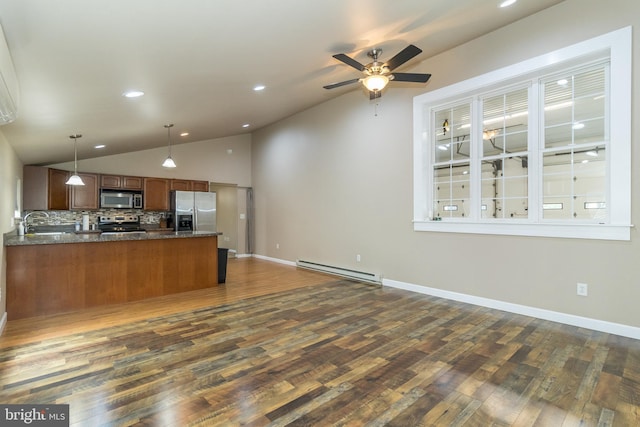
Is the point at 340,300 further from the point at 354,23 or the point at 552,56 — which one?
the point at 552,56

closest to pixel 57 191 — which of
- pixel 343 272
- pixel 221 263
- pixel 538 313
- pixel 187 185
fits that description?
pixel 187 185

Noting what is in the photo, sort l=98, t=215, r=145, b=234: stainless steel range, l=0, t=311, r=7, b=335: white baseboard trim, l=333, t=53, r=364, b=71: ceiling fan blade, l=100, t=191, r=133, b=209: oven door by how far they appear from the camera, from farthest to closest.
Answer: l=98, t=215, r=145, b=234: stainless steel range, l=100, t=191, r=133, b=209: oven door, l=0, t=311, r=7, b=335: white baseboard trim, l=333, t=53, r=364, b=71: ceiling fan blade

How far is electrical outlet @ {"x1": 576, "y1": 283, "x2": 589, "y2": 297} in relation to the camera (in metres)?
3.41

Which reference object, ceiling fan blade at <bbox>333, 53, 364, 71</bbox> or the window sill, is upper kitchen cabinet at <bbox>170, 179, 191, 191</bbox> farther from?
ceiling fan blade at <bbox>333, 53, 364, 71</bbox>

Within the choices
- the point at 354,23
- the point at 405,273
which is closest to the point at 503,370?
the point at 405,273

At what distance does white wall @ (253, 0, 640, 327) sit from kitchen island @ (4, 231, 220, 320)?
2516 millimetres

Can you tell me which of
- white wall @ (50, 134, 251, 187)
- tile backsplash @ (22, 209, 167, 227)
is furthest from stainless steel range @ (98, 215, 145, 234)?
white wall @ (50, 134, 251, 187)

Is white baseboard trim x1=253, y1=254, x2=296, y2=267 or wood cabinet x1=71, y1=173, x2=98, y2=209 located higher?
wood cabinet x1=71, y1=173, x2=98, y2=209

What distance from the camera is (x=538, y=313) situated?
3730 millimetres

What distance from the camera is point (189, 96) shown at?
12.9ft

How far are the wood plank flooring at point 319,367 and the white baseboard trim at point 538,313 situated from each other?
130mm

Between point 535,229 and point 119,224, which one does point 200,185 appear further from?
point 535,229

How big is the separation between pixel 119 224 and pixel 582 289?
26.9 ft

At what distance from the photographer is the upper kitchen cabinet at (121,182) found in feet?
21.7
